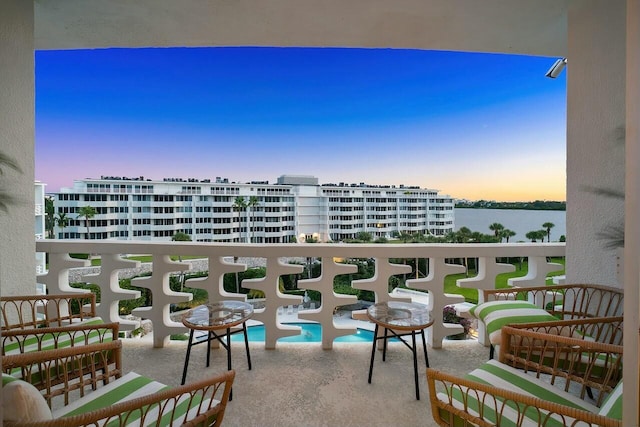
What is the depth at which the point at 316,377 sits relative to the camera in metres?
1.78

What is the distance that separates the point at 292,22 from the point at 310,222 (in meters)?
7.83

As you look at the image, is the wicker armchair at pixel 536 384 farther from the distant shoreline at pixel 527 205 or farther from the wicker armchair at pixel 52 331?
the wicker armchair at pixel 52 331

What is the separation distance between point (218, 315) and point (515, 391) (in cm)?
159

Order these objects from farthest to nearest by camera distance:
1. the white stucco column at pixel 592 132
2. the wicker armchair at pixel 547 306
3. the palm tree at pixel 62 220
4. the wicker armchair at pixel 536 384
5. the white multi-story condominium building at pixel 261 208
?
the white multi-story condominium building at pixel 261 208 → the palm tree at pixel 62 220 → the white stucco column at pixel 592 132 → the wicker armchair at pixel 547 306 → the wicker armchair at pixel 536 384

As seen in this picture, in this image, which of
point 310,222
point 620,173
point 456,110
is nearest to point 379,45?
point 620,173

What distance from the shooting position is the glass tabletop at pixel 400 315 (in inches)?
63.7

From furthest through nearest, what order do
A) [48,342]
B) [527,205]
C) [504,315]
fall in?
[527,205], [504,315], [48,342]

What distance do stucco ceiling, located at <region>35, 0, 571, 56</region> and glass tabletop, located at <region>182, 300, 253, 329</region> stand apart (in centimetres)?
226

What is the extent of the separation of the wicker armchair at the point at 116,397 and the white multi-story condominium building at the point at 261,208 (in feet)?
18.3

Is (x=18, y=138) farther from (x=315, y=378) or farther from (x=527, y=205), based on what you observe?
(x=527, y=205)

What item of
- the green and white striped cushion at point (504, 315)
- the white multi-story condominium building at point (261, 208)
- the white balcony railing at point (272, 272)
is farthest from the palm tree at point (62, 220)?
the green and white striped cushion at point (504, 315)

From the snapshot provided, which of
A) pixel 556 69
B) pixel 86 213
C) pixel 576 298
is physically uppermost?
pixel 556 69

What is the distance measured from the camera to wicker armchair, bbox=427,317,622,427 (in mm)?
836

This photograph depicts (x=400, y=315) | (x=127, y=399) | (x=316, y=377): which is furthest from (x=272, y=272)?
(x=127, y=399)
